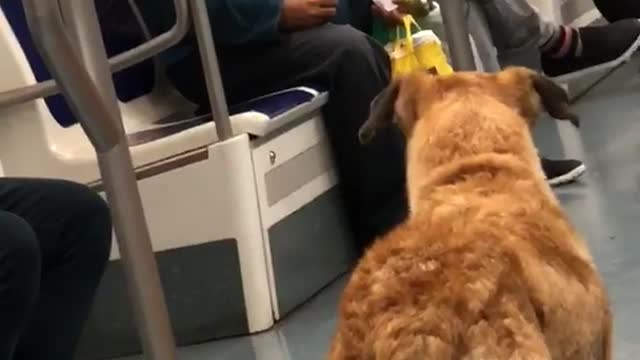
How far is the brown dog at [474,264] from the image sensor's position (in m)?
1.57

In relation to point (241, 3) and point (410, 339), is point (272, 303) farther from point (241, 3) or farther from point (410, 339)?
point (410, 339)

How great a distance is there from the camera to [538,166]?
2051 mm

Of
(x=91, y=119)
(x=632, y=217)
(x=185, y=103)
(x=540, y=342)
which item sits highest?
(x=91, y=119)

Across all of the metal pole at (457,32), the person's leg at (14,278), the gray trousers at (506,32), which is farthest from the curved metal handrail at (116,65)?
the gray trousers at (506,32)

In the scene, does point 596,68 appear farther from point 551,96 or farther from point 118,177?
point 118,177

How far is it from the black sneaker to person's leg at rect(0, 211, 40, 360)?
2030 mm

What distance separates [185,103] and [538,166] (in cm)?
162

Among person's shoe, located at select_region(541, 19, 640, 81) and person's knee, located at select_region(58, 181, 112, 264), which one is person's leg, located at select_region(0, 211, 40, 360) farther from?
person's shoe, located at select_region(541, 19, 640, 81)

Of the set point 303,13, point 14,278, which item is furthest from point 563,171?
point 14,278

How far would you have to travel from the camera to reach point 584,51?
474 centimetres

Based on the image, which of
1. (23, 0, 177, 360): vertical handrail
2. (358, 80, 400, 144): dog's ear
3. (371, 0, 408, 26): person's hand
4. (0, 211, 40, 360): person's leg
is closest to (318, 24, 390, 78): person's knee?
(371, 0, 408, 26): person's hand

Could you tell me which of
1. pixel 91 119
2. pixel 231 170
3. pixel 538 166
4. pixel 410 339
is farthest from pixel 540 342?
pixel 231 170

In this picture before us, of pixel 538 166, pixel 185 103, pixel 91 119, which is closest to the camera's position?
Result: pixel 91 119

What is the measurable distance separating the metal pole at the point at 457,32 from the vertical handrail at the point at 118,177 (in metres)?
1.26
